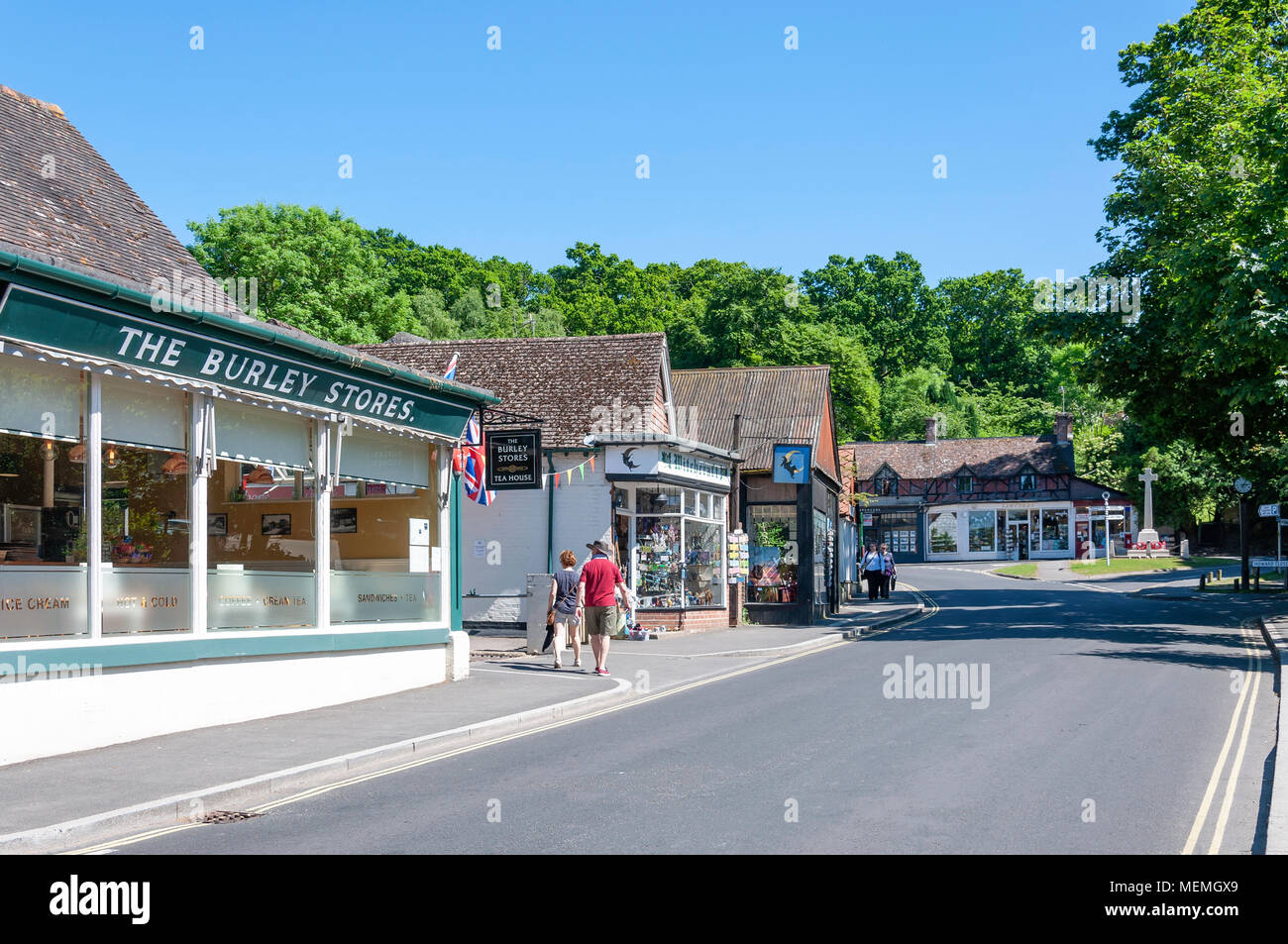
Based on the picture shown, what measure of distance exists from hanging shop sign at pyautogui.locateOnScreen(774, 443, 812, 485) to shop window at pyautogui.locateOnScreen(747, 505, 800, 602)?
0.87 meters

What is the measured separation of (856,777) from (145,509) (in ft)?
25.6

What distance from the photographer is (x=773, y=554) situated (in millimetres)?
29500

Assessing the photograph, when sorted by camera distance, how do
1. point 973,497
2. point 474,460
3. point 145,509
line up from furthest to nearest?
point 973,497, point 474,460, point 145,509

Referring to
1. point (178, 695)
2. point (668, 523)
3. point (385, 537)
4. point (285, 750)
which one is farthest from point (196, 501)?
point (668, 523)

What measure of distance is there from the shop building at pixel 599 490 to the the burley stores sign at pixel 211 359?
19.7 feet

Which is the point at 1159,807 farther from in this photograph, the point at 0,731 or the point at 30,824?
the point at 0,731

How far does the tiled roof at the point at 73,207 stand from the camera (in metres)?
14.9

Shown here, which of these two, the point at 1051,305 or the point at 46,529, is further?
the point at 1051,305

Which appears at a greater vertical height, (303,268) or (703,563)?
(303,268)

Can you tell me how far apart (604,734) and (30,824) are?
5.42m

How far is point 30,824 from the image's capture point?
25.2ft

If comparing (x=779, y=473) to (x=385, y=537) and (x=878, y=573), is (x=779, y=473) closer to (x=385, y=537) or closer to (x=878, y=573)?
(x=878, y=573)

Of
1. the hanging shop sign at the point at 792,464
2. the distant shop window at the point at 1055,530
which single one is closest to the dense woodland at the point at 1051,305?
the distant shop window at the point at 1055,530
